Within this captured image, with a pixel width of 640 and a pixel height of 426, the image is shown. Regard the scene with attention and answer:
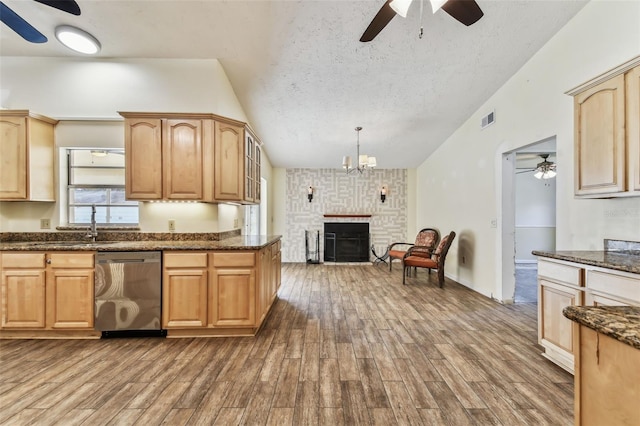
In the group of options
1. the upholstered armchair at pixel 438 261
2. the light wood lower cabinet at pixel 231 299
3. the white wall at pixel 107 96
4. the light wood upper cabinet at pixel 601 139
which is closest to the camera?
the light wood upper cabinet at pixel 601 139

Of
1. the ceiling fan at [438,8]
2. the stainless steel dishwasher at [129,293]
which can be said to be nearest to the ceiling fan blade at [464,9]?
the ceiling fan at [438,8]

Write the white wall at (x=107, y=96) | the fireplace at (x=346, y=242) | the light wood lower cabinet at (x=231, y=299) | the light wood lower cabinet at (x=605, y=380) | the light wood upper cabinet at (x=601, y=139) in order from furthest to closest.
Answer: the fireplace at (x=346, y=242)
the white wall at (x=107, y=96)
the light wood lower cabinet at (x=231, y=299)
the light wood upper cabinet at (x=601, y=139)
the light wood lower cabinet at (x=605, y=380)

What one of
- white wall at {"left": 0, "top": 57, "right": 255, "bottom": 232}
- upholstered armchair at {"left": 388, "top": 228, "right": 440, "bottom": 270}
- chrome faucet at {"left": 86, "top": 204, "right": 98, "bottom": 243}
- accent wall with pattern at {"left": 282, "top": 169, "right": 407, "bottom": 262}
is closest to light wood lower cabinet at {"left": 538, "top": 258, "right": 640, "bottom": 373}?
upholstered armchair at {"left": 388, "top": 228, "right": 440, "bottom": 270}

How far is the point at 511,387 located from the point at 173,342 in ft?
9.78

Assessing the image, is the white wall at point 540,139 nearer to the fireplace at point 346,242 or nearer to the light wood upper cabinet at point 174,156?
the fireplace at point 346,242

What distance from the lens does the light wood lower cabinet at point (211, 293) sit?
277 centimetres

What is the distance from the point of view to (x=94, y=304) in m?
2.73

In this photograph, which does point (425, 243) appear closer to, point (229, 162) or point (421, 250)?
point (421, 250)

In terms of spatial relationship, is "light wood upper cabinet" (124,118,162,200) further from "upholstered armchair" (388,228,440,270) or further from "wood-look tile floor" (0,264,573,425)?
"upholstered armchair" (388,228,440,270)

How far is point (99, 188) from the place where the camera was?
3.37 m

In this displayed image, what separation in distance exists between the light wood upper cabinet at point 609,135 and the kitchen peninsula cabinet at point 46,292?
471cm

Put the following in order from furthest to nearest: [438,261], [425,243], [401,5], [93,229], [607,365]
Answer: [425,243] < [438,261] < [93,229] < [401,5] < [607,365]

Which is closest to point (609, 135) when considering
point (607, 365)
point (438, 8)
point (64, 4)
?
point (438, 8)

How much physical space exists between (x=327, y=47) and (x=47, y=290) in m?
3.98
